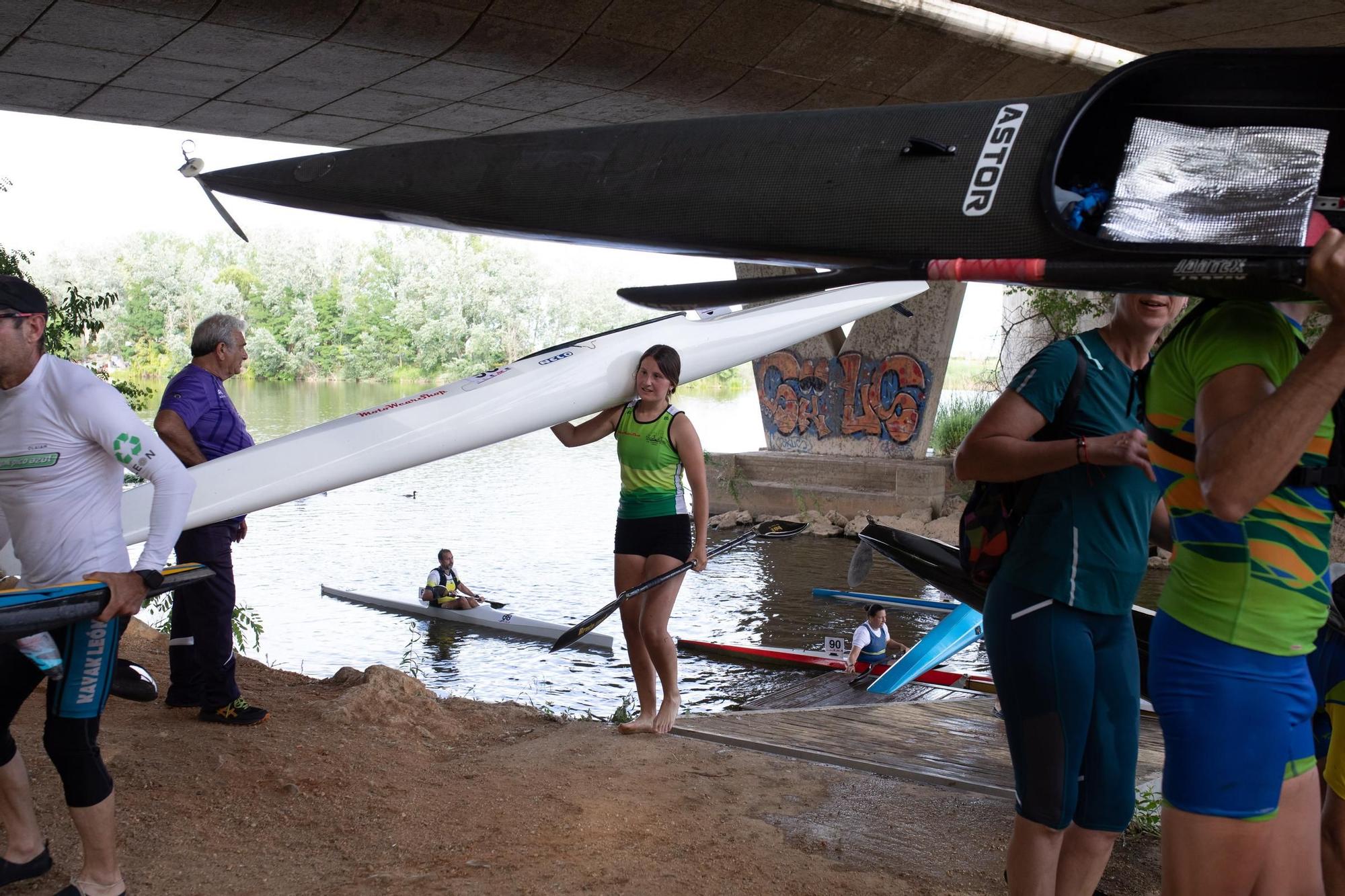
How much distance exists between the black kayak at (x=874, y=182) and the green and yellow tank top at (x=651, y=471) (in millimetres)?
1463

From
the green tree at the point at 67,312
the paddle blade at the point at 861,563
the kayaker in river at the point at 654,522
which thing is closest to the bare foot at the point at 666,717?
the kayaker in river at the point at 654,522

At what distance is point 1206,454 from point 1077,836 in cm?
126

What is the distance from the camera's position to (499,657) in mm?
11305

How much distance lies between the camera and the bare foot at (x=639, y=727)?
5.26 metres

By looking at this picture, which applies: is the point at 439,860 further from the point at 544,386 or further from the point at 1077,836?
the point at 544,386

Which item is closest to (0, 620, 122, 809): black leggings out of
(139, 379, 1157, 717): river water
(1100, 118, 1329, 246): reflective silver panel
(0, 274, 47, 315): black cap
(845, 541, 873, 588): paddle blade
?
(0, 274, 47, 315): black cap

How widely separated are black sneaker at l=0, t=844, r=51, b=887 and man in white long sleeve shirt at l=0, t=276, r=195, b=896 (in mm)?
263

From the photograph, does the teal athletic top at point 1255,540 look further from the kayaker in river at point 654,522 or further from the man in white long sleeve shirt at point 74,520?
the kayaker in river at point 654,522

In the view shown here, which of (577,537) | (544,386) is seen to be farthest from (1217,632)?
(577,537)

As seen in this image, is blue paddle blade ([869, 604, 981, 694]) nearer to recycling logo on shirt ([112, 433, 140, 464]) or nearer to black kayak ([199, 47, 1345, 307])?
black kayak ([199, 47, 1345, 307])

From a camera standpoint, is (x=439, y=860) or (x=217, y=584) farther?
(x=217, y=584)

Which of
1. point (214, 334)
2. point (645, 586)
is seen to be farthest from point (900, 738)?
point (214, 334)

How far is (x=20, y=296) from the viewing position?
315 cm

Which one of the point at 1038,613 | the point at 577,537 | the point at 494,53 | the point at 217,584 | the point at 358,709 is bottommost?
the point at 577,537
